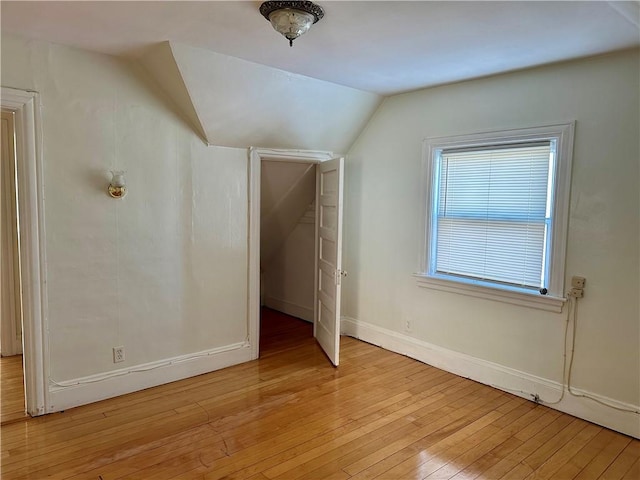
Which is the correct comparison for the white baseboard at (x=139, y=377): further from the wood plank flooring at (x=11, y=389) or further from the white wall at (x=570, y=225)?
the white wall at (x=570, y=225)

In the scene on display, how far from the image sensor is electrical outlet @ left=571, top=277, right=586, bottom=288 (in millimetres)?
2920

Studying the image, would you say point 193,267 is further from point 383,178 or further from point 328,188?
point 383,178

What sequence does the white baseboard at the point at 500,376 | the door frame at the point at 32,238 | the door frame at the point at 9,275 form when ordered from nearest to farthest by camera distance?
the door frame at the point at 32,238
the white baseboard at the point at 500,376
the door frame at the point at 9,275

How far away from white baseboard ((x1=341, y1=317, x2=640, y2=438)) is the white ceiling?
2.26 m

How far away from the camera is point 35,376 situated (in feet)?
9.35

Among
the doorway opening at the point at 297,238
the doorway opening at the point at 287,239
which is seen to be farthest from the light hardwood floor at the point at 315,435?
the doorway opening at the point at 287,239

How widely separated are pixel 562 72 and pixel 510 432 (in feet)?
7.94

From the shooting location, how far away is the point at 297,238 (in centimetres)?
541

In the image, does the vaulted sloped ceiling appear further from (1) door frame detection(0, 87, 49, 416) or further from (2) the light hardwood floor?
(2) the light hardwood floor

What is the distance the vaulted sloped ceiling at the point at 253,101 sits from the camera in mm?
2912

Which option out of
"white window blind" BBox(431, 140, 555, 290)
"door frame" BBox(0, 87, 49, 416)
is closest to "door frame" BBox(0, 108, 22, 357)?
"door frame" BBox(0, 87, 49, 416)

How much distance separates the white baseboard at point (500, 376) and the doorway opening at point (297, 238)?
0.56m

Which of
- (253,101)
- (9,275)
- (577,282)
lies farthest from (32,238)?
(577,282)


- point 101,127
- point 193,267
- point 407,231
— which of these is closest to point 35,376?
point 193,267
